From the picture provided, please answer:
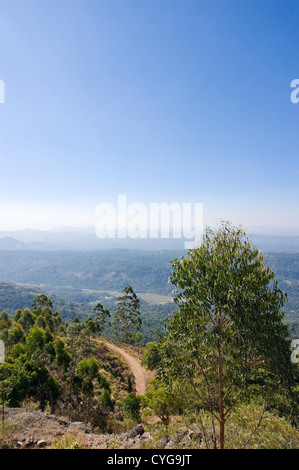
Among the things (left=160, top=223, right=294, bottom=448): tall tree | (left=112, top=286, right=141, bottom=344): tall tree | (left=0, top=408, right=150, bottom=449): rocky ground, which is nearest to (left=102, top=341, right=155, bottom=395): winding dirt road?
(left=112, top=286, right=141, bottom=344): tall tree

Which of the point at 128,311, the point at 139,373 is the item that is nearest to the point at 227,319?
the point at 139,373

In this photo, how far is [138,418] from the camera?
1399 cm

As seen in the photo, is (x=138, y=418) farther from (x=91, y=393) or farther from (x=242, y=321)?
(x=242, y=321)

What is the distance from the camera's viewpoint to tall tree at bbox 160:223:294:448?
549cm

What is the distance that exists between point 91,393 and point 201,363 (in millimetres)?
14185

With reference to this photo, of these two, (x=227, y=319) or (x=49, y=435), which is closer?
(x=227, y=319)

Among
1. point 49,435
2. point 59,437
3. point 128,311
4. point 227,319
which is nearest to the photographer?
point 227,319

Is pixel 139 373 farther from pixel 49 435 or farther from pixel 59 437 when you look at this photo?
pixel 59 437

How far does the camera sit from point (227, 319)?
6168 millimetres

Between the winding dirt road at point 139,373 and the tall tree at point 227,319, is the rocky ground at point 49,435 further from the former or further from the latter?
the winding dirt road at point 139,373

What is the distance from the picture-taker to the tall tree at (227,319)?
5.49m

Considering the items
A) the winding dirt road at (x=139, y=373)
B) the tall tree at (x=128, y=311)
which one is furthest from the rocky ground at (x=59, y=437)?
the tall tree at (x=128, y=311)

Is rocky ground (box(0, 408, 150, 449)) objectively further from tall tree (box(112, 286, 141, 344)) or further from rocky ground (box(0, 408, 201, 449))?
tall tree (box(112, 286, 141, 344))
